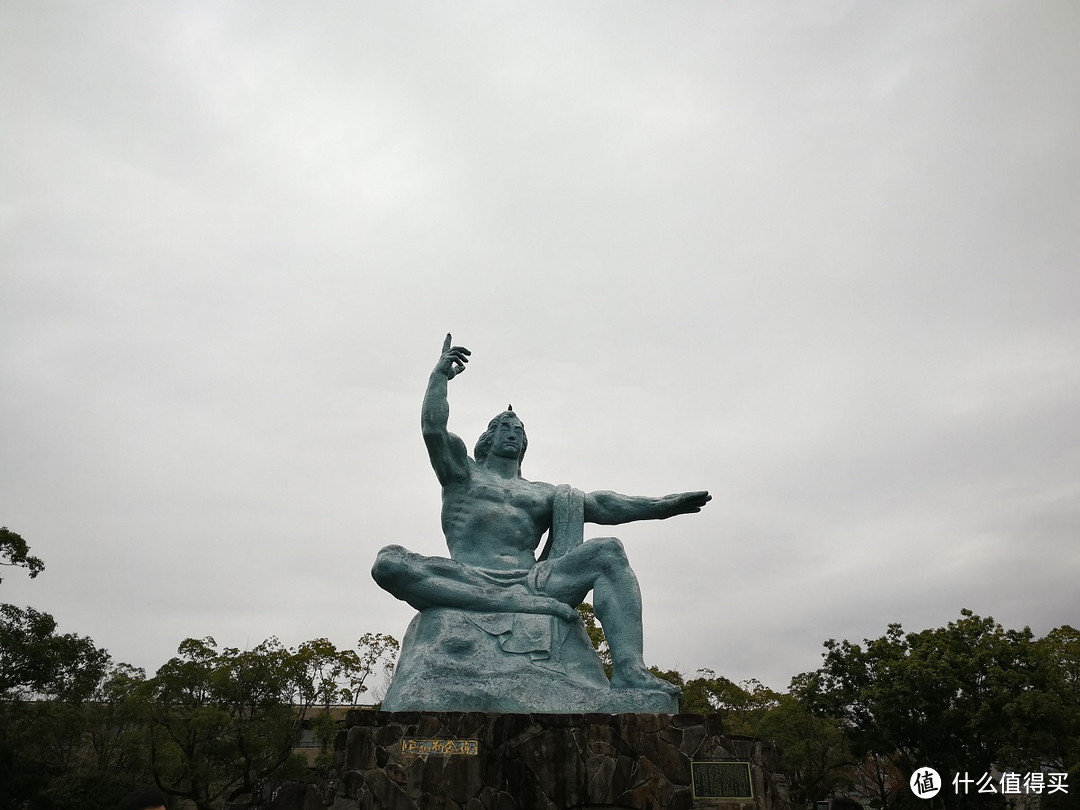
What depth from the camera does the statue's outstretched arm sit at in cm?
762

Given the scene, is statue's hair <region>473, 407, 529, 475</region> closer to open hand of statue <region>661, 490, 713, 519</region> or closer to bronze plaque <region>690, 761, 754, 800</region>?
open hand of statue <region>661, 490, 713, 519</region>

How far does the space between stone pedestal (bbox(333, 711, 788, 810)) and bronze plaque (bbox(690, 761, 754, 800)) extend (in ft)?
0.10

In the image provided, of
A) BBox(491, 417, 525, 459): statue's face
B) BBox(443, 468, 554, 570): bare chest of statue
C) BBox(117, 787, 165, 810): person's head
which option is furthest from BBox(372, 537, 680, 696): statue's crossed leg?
BBox(117, 787, 165, 810): person's head

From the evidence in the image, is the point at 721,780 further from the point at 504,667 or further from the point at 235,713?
the point at 235,713

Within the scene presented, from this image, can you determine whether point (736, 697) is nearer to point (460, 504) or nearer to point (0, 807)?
point (0, 807)

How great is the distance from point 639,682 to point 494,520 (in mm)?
1973

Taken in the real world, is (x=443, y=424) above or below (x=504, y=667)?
above

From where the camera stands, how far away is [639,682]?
618 cm

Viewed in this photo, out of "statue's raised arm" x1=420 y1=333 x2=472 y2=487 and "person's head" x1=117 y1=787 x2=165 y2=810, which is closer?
"person's head" x1=117 y1=787 x2=165 y2=810

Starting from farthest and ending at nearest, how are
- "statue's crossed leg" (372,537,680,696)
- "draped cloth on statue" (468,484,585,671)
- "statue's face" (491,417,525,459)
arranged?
"statue's face" (491,417,525,459), "statue's crossed leg" (372,537,680,696), "draped cloth on statue" (468,484,585,671)

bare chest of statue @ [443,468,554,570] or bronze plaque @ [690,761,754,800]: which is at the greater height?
bare chest of statue @ [443,468,554,570]

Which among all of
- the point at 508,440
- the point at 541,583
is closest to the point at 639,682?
the point at 541,583

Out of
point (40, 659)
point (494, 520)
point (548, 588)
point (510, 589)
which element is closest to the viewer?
point (510, 589)

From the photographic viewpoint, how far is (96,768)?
18.2 metres
